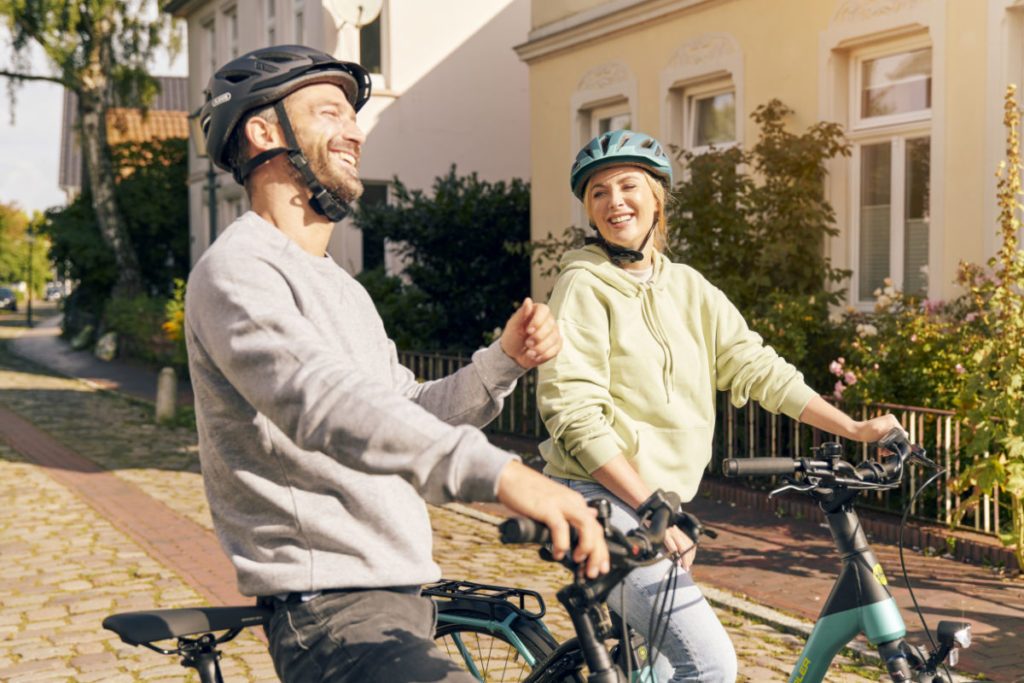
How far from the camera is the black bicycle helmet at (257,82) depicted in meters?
2.46

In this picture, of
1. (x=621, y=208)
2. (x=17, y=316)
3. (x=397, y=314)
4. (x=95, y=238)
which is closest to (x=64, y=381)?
(x=95, y=238)

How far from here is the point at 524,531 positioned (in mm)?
1973

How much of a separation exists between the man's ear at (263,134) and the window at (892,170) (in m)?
8.87

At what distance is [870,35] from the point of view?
10727mm

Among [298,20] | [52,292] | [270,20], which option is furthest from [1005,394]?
[52,292]

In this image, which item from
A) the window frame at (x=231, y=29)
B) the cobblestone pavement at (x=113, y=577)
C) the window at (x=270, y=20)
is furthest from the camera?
the window frame at (x=231, y=29)

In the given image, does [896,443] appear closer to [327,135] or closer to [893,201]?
[327,135]

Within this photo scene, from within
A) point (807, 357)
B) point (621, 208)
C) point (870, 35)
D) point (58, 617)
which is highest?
point (870, 35)

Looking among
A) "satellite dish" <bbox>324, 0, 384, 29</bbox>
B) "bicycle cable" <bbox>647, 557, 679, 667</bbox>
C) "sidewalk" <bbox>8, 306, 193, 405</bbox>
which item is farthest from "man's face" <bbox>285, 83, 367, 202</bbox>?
"satellite dish" <bbox>324, 0, 384, 29</bbox>

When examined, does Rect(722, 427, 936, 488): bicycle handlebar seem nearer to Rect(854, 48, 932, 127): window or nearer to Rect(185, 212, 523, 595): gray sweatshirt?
Rect(185, 212, 523, 595): gray sweatshirt

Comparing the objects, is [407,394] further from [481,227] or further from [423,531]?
[481,227]

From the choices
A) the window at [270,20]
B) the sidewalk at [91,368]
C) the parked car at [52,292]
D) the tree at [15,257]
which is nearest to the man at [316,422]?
the sidewalk at [91,368]

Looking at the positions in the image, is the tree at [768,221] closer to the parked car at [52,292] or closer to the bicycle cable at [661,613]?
the bicycle cable at [661,613]

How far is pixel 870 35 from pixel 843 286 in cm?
218
